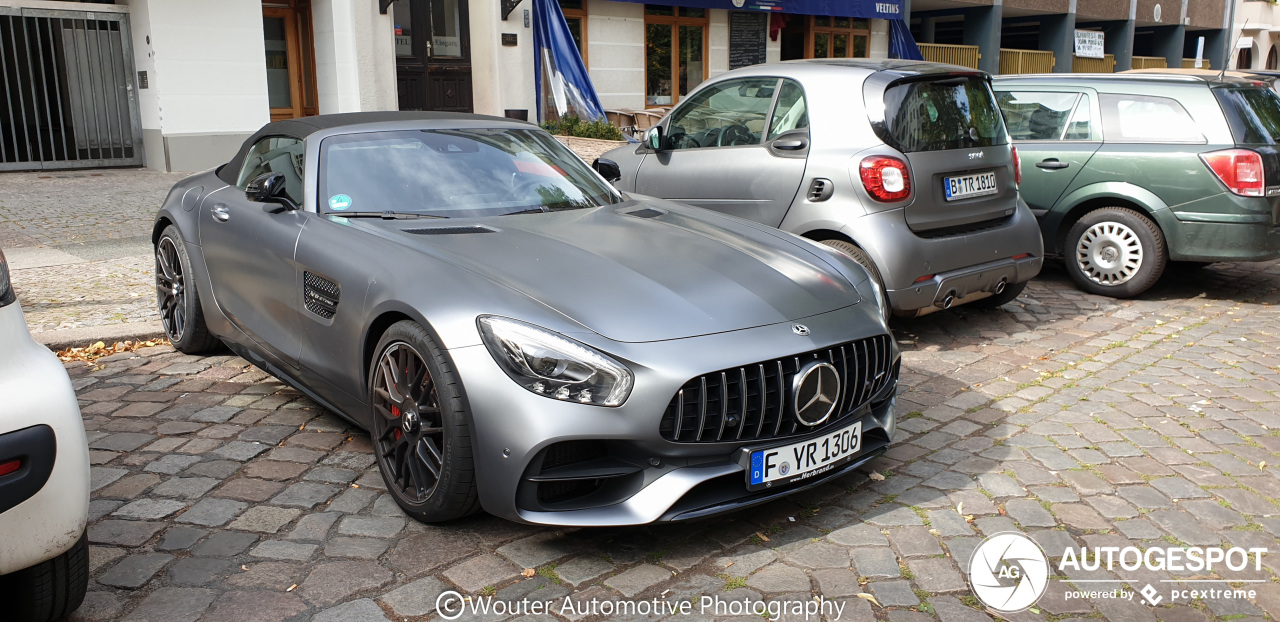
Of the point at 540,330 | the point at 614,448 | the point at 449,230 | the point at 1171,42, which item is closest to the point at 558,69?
the point at 449,230

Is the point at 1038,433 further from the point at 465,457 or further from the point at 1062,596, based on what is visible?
the point at 465,457

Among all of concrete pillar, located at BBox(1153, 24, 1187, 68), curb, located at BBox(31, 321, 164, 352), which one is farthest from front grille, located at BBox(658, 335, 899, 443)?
concrete pillar, located at BBox(1153, 24, 1187, 68)

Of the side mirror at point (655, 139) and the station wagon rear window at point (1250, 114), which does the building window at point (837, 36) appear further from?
the side mirror at point (655, 139)

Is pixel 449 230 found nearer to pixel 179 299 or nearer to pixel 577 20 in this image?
pixel 179 299

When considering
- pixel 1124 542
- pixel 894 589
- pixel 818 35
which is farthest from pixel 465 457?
pixel 818 35

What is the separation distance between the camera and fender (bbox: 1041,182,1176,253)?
7121 millimetres

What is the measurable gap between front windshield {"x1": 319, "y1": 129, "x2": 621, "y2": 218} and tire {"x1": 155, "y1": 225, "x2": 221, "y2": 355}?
4.81 ft

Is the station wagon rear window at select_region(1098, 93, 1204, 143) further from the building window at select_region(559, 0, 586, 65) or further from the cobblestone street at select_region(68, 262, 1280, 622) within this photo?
the building window at select_region(559, 0, 586, 65)

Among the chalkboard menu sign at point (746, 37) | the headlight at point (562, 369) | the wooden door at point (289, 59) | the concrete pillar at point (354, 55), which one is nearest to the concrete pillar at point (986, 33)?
the chalkboard menu sign at point (746, 37)

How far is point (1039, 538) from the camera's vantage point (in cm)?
347

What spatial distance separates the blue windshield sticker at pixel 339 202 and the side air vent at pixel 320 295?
0.32 m

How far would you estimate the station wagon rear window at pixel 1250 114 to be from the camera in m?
6.96

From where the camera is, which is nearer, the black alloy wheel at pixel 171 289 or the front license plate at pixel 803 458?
the front license plate at pixel 803 458

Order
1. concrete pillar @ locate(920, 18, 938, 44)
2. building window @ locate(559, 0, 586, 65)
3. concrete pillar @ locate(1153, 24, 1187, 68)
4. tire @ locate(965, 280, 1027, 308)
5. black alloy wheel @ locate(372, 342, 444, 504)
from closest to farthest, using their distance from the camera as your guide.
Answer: black alloy wheel @ locate(372, 342, 444, 504) → tire @ locate(965, 280, 1027, 308) → building window @ locate(559, 0, 586, 65) → concrete pillar @ locate(920, 18, 938, 44) → concrete pillar @ locate(1153, 24, 1187, 68)
